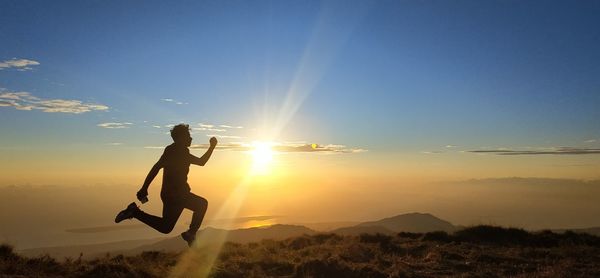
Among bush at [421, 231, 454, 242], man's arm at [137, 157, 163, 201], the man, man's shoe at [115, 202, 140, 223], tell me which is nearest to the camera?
man's shoe at [115, 202, 140, 223]

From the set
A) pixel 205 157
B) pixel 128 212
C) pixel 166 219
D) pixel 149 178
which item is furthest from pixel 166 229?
pixel 205 157

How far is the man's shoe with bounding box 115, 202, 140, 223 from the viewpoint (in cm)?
785

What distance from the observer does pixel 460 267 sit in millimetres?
10422

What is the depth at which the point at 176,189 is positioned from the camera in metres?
8.48

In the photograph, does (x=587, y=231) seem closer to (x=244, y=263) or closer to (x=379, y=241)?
(x=379, y=241)

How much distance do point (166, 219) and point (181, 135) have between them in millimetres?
1611

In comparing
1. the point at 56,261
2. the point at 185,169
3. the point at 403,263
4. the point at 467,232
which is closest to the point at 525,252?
the point at 403,263

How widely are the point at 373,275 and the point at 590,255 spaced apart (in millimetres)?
6396

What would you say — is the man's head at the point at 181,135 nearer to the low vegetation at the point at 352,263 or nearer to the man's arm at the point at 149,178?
the man's arm at the point at 149,178

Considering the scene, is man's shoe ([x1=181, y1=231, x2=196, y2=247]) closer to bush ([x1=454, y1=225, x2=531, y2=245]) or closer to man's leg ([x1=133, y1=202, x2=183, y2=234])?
man's leg ([x1=133, y1=202, x2=183, y2=234])

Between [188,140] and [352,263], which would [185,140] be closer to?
[188,140]

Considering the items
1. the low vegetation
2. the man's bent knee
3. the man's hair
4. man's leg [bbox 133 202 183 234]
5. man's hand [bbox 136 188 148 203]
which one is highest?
the man's hair

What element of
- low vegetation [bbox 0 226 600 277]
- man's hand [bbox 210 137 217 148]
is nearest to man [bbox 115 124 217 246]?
man's hand [bbox 210 137 217 148]

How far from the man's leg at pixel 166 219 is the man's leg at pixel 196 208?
237 mm
